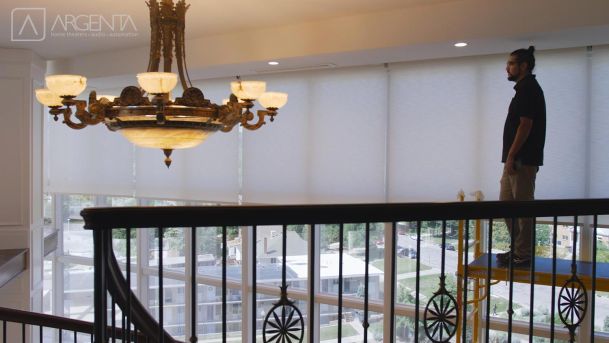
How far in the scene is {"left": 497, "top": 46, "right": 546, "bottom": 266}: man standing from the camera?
10.2 ft

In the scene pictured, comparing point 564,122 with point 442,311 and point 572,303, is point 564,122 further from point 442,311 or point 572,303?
point 442,311

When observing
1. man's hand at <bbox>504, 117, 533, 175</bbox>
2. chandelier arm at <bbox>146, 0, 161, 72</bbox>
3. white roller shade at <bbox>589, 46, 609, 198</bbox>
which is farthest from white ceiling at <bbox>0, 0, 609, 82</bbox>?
chandelier arm at <bbox>146, 0, 161, 72</bbox>

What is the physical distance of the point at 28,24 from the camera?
4.39 metres

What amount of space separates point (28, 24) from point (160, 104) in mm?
2650

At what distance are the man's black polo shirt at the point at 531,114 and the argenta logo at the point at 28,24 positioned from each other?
361 cm

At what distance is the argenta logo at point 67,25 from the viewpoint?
13.7 ft

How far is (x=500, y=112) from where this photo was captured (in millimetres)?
4406

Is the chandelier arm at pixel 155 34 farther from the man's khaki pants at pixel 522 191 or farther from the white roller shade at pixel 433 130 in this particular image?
the white roller shade at pixel 433 130

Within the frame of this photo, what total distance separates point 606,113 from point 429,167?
1.48m

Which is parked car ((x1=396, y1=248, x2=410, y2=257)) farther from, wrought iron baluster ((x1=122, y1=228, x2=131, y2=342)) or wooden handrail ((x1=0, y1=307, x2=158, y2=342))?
wrought iron baluster ((x1=122, y1=228, x2=131, y2=342))

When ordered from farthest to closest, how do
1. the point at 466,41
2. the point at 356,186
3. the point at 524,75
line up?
the point at 356,186, the point at 466,41, the point at 524,75

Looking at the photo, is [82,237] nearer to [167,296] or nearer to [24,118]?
[167,296]

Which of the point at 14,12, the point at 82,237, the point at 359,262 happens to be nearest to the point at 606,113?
the point at 359,262

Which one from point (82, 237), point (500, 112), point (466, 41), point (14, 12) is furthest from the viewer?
point (82, 237)
